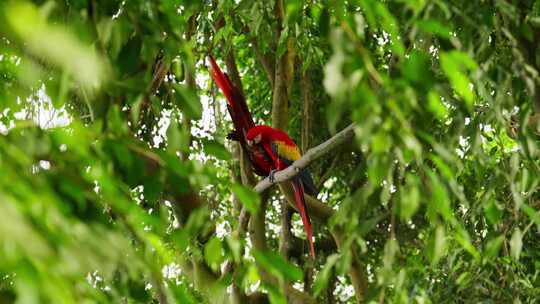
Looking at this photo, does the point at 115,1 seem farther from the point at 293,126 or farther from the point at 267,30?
the point at 293,126

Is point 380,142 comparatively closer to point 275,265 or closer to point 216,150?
point 275,265

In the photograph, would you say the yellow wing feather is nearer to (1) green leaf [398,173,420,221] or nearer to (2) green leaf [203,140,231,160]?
(2) green leaf [203,140,231,160]

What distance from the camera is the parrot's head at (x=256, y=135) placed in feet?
10.4

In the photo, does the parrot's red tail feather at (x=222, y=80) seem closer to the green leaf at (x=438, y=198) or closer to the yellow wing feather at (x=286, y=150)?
the yellow wing feather at (x=286, y=150)

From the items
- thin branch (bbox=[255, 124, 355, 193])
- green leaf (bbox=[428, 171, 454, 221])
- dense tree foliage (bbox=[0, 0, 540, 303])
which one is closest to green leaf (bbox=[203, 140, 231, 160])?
Result: dense tree foliage (bbox=[0, 0, 540, 303])

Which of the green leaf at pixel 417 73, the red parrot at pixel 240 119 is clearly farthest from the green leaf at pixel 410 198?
the red parrot at pixel 240 119

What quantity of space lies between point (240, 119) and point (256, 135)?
0.37ft

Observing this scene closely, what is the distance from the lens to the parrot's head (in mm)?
3181

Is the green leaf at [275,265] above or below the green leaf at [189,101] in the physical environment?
below

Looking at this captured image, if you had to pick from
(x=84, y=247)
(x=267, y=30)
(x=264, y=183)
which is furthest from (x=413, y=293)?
(x=267, y=30)

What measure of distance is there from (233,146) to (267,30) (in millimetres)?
1280

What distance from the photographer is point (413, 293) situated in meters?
1.58

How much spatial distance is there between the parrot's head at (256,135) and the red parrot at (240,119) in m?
0.02

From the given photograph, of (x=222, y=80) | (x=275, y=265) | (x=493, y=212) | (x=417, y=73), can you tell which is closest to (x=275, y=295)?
(x=275, y=265)
